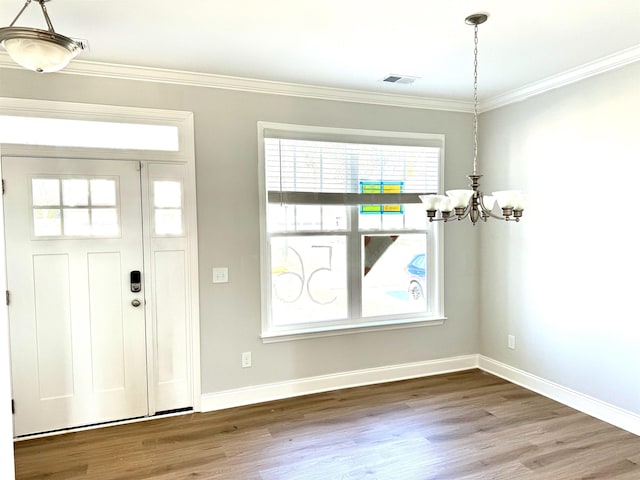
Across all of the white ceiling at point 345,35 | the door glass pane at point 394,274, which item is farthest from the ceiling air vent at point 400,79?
the door glass pane at point 394,274

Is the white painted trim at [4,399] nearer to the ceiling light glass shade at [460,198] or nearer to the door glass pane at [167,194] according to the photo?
the door glass pane at [167,194]

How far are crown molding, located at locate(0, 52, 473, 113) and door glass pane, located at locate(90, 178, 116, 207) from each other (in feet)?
2.54

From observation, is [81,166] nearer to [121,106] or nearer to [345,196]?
[121,106]

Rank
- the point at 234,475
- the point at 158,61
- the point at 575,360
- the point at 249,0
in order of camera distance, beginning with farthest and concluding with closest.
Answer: the point at 575,360, the point at 158,61, the point at 234,475, the point at 249,0

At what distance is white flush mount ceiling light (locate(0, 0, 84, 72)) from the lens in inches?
68.4

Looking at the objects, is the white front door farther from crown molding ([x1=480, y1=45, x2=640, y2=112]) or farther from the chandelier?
crown molding ([x1=480, y1=45, x2=640, y2=112])

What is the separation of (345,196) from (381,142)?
63 cm

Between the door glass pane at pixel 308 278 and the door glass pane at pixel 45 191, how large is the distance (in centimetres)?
164

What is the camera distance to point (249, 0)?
225 cm

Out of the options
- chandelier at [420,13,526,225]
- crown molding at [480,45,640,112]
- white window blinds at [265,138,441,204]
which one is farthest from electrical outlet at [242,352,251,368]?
crown molding at [480,45,640,112]

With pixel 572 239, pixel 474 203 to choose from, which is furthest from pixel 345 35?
pixel 572 239

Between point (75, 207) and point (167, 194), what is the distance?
64 centimetres

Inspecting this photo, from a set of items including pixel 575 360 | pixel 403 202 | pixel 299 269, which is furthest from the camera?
pixel 403 202

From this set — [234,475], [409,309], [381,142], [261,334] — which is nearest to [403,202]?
[381,142]
